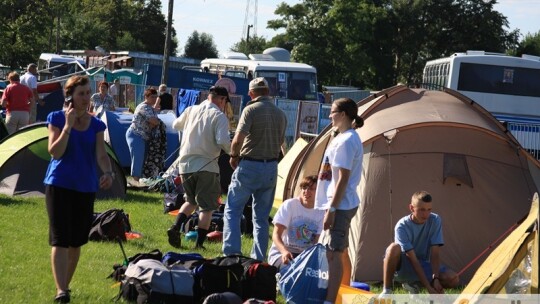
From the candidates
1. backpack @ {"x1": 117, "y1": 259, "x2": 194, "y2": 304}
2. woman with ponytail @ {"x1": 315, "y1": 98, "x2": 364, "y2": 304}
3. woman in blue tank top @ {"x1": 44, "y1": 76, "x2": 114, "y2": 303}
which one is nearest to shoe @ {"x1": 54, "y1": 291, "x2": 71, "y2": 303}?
woman in blue tank top @ {"x1": 44, "y1": 76, "x2": 114, "y2": 303}

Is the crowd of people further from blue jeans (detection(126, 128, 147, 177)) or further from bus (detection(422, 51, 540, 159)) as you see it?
bus (detection(422, 51, 540, 159))

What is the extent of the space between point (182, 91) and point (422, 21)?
43670 mm

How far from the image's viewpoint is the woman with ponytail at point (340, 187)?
735 centimetres

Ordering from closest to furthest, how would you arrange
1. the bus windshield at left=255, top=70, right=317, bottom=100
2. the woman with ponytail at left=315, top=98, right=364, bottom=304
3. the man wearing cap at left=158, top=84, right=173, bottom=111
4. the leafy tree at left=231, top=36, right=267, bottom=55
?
1. the woman with ponytail at left=315, top=98, right=364, bottom=304
2. the man wearing cap at left=158, top=84, right=173, bottom=111
3. the bus windshield at left=255, top=70, right=317, bottom=100
4. the leafy tree at left=231, top=36, right=267, bottom=55

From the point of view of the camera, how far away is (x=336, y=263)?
750cm

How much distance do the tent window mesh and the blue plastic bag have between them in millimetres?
2708

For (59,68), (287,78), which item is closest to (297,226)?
(287,78)

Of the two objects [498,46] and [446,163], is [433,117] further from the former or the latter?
[498,46]

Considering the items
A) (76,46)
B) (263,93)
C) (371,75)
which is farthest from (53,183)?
(76,46)

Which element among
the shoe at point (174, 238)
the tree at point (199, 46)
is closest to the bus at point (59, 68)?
the shoe at point (174, 238)

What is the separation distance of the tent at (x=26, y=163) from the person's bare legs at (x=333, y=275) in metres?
6.59

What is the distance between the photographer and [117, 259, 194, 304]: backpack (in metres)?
7.46

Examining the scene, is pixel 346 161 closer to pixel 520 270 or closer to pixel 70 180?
pixel 520 270

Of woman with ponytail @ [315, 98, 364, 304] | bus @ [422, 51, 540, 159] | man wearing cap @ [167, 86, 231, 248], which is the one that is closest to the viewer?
woman with ponytail @ [315, 98, 364, 304]
